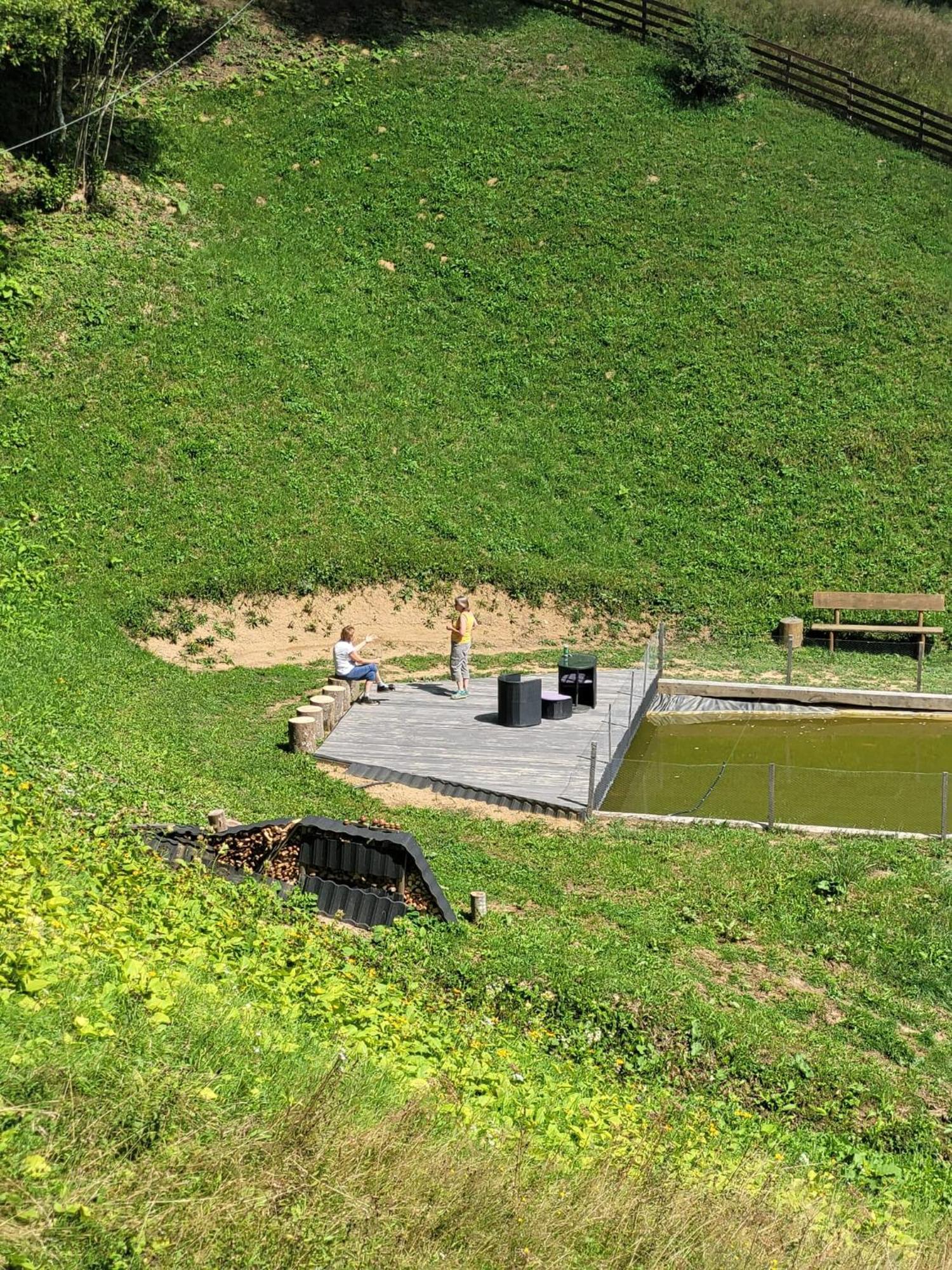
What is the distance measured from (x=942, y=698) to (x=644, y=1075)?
511 inches

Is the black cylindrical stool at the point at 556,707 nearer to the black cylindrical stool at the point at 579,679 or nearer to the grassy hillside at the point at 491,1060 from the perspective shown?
the black cylindrical stool at the point at 579,679

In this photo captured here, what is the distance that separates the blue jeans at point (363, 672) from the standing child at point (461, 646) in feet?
4.02

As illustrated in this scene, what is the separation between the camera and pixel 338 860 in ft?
37.9

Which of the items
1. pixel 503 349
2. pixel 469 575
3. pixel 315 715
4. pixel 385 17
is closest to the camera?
pixel 315 715

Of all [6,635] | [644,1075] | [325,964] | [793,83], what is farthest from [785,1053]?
[793,83]

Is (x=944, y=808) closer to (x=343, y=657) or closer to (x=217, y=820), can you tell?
(x=217, y=820)

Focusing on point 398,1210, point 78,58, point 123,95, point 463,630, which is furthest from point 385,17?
point 398,1210

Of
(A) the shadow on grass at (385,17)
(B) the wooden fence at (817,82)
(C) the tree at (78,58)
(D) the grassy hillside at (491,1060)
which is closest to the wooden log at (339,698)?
(D) the grassy hillside at (491,1060)

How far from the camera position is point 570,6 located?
1617 inches

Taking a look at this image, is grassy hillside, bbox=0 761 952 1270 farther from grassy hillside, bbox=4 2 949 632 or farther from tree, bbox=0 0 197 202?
tree, bbox=0 0 197 202

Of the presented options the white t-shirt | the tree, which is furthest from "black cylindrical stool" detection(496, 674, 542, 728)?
the tree

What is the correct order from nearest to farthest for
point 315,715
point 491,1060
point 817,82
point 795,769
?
1. point 491,1060
2. point 795,769
3. point 315,715
4. point 817,82

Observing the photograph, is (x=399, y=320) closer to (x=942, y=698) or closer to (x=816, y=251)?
(x=816, y=251)

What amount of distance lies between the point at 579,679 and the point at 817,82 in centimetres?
2873
